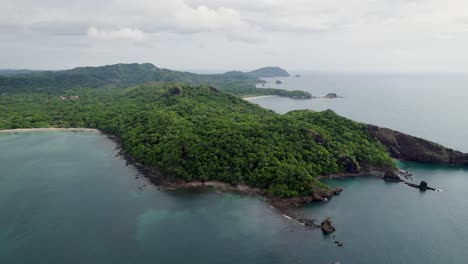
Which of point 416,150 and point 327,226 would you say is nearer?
point 327,226

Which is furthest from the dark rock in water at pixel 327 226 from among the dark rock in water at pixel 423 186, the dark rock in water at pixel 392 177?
the dark rock in water at pixel 423 186

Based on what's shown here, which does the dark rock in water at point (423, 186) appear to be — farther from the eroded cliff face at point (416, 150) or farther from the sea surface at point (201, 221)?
the eroded cliff face at point (416, 150)

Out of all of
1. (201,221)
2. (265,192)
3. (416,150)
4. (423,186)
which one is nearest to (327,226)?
(265,192)

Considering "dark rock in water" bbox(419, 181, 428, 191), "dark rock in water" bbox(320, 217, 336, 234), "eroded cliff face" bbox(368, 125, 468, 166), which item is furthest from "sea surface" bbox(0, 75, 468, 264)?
"eroded cliff face" bbox(368, 125, 468, 166)

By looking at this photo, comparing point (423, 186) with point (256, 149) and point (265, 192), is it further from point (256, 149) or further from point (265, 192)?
point (256, 149)

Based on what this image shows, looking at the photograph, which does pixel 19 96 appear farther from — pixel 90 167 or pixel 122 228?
pixel 122 228

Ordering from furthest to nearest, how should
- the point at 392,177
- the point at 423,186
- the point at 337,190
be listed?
the point at 392,177 < the point at 423,186 < the point at 337,190

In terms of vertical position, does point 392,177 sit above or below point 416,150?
below
